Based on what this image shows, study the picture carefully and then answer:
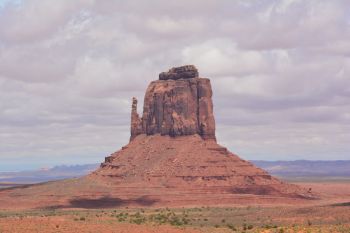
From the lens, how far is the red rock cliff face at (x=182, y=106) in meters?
137

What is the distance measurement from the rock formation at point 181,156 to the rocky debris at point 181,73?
0.64 ft

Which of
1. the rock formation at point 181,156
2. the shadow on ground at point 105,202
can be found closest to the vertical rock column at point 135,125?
the rock formation at point 181,156

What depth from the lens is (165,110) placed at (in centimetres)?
13850

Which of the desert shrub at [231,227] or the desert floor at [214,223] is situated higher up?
the desert floor at [214,223]

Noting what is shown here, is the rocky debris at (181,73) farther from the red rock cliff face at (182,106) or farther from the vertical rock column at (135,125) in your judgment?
the vertical rock column at (135,125)

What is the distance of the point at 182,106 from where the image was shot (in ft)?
449

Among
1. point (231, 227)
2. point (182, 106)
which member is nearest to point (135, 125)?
point (182, 106)

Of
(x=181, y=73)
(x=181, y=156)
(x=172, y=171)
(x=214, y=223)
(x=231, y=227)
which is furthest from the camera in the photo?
(x=181, y=73)

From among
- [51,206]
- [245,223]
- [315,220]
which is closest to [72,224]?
[245,223]

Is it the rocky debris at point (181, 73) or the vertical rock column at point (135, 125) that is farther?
the vertical rock column at point (135, 125)

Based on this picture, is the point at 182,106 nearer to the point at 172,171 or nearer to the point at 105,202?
the point at 172,171

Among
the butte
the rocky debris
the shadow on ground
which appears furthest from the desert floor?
the rocky debris

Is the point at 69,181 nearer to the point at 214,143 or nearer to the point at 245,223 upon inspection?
the point at 214,143

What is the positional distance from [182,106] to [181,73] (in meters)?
7.66
